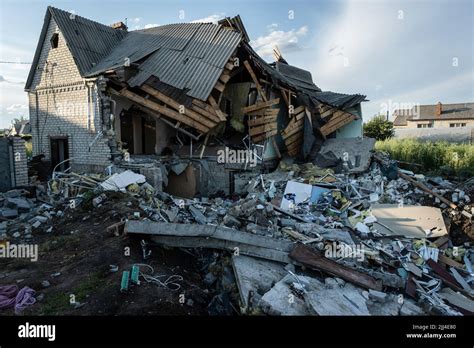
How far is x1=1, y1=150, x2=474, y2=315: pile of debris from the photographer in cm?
433

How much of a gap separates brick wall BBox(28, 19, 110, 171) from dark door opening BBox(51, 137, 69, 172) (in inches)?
7.0

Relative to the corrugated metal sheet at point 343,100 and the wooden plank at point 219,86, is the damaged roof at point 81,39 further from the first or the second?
the corrugated metal sheet at point 343,100

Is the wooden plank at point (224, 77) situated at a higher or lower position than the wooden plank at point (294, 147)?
higher

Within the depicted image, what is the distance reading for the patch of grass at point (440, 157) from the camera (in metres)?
12.9

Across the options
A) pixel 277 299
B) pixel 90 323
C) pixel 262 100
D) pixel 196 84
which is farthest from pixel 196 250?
pixel 262 100

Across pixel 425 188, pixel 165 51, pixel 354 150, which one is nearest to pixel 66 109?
pixel 165 51

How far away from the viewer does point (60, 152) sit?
12.6m

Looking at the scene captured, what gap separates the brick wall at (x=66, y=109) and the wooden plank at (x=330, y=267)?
798cm

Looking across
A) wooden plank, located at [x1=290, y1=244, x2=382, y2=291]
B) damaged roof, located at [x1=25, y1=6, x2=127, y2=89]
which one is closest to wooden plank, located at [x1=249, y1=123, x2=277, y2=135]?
damaged roof, located at [x1=25, y1=6, x2=127, y2=89]

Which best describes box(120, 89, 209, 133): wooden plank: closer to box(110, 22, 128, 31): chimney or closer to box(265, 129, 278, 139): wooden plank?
box(265, 129, 278, 139): wooden plank

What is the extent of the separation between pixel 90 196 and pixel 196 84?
17.5 ft

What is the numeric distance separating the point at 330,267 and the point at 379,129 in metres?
25.8

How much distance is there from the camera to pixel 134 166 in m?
9.83

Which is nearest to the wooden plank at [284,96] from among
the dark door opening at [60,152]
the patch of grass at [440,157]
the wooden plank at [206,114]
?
the wooden plank at [206,114]
